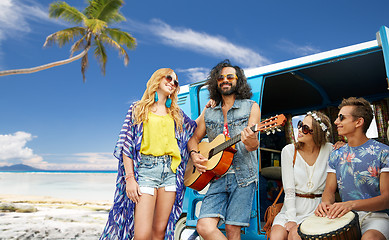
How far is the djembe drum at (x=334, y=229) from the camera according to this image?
2412mm

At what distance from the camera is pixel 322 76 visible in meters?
5.18

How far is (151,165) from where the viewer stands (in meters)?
2.73

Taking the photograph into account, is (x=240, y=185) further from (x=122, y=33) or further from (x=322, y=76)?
(x=122, y=33)

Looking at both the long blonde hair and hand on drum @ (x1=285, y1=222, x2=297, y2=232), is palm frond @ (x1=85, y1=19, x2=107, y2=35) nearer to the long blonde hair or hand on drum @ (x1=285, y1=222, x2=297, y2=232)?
the long blonde hair

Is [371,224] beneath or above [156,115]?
beneath

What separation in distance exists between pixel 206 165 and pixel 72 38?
2054cm

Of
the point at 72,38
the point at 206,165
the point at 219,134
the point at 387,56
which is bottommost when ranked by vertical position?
the point at 206,165

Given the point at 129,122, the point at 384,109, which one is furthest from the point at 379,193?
the point at 384,109

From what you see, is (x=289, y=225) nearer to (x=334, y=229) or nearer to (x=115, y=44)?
(x=334, y=229)

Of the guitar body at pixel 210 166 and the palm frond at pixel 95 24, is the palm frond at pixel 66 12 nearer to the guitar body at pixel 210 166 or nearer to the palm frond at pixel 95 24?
the palm frond at pixel 95 24

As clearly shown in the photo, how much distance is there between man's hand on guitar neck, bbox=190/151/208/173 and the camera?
301 cm

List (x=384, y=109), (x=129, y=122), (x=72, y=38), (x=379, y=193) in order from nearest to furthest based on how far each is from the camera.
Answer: (x=379, y=193) < (x=129, y=122) < (x=384, y=109) < (x=72, y=38)

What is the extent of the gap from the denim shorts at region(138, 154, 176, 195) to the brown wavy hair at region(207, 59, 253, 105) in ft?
3.12

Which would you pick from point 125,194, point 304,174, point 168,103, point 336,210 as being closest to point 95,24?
point 168,103
